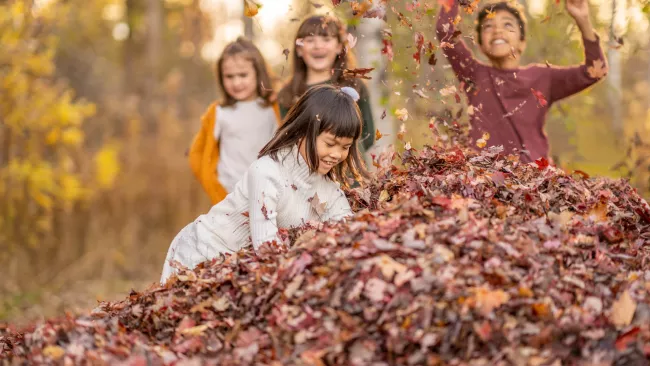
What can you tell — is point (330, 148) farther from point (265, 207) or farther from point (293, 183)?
point (265, 207)

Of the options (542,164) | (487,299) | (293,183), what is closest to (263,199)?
(293,183)

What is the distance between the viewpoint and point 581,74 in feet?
14.6

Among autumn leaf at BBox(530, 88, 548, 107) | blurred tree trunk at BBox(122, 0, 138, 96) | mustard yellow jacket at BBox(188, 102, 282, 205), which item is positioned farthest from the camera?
blurred tree trunk at BBox(122, 0, 138, 96)

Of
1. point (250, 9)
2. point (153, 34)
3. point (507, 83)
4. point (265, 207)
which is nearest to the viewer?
point (265, 207)

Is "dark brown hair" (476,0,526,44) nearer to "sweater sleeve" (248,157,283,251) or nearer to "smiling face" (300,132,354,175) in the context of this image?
"smiling face" (300,132,354,175)

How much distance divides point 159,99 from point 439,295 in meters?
14.9

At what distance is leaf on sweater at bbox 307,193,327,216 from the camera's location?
3625mm

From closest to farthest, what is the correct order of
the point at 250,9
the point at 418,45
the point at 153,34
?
1. the point at 250,9
2. the point at 418,45
3. the point at 153,34

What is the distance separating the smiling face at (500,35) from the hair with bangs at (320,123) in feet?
4.50

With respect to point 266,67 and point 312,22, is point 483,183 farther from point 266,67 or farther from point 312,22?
point 266,67

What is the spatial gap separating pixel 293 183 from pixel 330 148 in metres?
0.26

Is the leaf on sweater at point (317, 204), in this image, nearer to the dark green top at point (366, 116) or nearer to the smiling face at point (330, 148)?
the smiling face at point (330, 148)

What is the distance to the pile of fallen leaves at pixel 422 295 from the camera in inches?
97.0

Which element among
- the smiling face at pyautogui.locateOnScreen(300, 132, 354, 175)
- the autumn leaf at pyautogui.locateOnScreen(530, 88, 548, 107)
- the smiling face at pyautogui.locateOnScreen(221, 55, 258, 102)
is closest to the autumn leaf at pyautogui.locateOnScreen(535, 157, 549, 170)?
the autumn leaf at pyautogui.locateOnScreen(530, 88, 548, 107)
